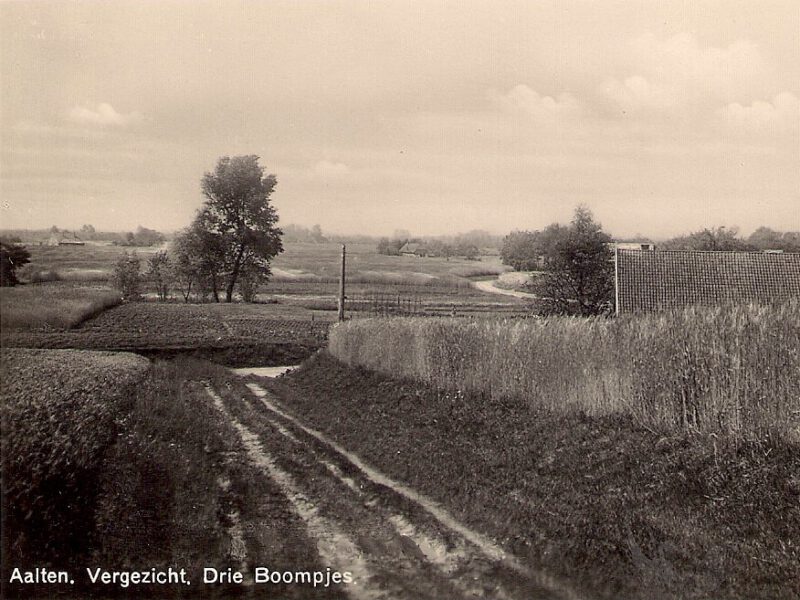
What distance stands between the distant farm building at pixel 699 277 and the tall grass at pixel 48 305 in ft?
75.0

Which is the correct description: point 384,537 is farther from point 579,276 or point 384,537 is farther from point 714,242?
point 714,242

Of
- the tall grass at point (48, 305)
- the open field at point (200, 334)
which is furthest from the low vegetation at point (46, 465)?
the open field at point (200, 334)

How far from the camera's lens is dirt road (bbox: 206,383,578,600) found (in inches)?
212

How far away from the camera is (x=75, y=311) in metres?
26.2

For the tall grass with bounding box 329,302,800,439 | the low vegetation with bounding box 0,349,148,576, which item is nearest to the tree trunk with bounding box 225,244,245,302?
the tall grass with bounding box 329,302,800,439

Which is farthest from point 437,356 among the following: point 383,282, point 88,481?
point 383,282

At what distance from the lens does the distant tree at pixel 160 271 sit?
6081 cm

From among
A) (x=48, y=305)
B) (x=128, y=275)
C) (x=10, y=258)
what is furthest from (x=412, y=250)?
(x=10, y=258)

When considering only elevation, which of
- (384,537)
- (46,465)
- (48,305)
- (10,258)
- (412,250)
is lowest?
(384,537)

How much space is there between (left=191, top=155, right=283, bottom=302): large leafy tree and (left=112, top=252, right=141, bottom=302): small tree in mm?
6206

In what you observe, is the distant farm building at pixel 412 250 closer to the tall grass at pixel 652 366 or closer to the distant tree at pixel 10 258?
the tall grass at pixel 652 366

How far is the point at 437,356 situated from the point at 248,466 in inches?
260

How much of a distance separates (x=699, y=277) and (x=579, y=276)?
29.5 ft

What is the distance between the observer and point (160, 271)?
201 feet
